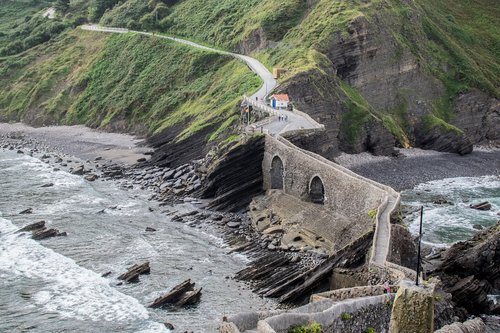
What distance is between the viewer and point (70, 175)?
265 ft

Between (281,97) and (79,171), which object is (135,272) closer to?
(281,97)

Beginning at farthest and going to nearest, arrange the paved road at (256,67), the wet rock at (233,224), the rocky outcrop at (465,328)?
the paved road at (256,67)
the wet rock at (233,224)
the rocky outcrop at (465,328)

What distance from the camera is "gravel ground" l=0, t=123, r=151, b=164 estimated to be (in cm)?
8969

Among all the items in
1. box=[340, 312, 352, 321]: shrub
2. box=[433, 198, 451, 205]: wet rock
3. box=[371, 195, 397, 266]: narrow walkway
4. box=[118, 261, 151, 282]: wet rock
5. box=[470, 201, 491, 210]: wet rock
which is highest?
box=[340, 312, 352, 321]: shrub

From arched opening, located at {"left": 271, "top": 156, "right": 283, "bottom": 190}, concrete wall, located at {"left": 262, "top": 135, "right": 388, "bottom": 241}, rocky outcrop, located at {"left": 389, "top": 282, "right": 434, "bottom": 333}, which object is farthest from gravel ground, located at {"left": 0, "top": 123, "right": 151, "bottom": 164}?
rocky outcrop, located at {"left": 389, "top": 282, "right": 434, "bottom": 333}

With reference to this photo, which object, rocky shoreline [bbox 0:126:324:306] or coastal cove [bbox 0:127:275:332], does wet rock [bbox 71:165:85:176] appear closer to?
rocky shoreline [bbox 0:126:324:306]

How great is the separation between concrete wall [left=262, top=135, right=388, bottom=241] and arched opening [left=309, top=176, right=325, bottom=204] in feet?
1.01

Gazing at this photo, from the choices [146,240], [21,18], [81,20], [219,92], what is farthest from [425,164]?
[21,18]

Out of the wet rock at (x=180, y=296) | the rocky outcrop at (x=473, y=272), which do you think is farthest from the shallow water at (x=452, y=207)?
the wet rock at (x=180, y=296)

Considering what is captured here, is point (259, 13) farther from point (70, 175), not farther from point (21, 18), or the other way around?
point (21, 18)

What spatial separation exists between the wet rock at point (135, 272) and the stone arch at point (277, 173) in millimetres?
18858

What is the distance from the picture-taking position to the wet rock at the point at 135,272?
159ft

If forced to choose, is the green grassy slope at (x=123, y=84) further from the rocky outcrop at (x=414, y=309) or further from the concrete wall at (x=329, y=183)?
the rocky outcrop at (x=414, y=309)

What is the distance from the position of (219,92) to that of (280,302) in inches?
1994
